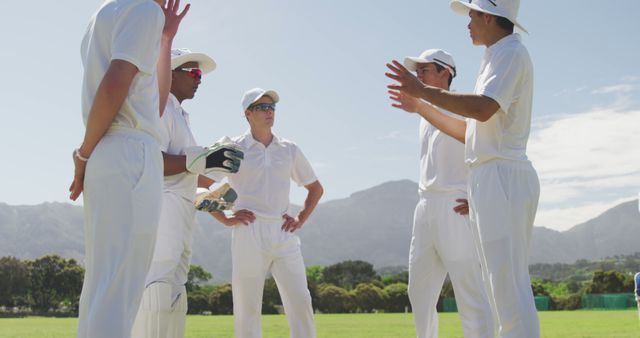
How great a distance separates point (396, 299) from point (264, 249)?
2130 inches

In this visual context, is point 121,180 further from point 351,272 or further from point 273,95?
point 351,272

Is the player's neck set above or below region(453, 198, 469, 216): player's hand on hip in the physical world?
above

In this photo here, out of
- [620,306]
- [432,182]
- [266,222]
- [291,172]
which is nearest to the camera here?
[432,182]

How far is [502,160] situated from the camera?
188 inches

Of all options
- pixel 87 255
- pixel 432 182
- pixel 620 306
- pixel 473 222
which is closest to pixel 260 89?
pixel 432 182

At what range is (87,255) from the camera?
3.79 meters

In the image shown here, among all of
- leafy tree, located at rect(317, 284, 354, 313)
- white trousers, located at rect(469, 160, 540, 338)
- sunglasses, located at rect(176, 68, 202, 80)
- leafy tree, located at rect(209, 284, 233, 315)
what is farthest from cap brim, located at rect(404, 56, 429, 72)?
leafy tree, located at rect(317, 284, 354, 313)

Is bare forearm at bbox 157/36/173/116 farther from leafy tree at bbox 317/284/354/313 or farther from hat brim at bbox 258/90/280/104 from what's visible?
leafy tree at bbox 317/284/354/313

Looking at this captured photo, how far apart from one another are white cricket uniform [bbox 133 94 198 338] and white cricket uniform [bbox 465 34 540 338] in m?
2.27

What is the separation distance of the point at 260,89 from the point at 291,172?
40.2 inches

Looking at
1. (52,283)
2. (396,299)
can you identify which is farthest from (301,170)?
(52,283)

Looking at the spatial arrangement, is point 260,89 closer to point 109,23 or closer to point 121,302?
point 109,23

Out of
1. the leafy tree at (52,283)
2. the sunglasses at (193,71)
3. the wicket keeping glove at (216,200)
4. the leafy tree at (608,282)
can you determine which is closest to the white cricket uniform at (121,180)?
the wicket keeping glove at (216,200)

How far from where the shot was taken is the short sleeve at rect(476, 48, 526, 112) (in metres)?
4.68
